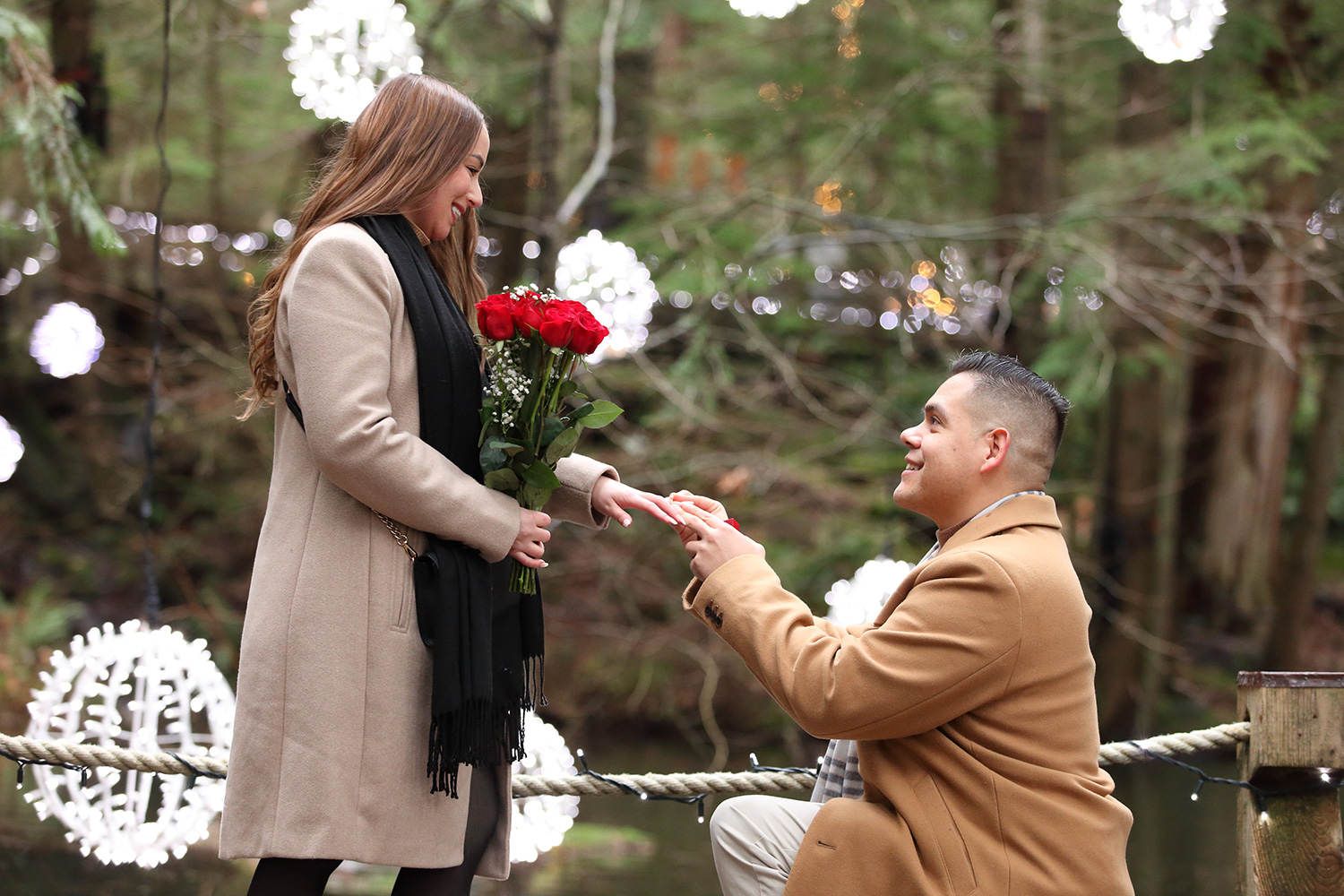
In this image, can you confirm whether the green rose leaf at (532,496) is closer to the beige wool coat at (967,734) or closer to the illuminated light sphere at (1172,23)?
the beige wool coat at (967,734)

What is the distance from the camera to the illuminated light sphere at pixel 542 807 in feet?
10.5

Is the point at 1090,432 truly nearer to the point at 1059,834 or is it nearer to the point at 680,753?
the point at 680,753

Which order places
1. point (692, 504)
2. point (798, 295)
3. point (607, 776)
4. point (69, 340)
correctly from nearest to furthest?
point (692, 504) < point (607, 776) < point (69, 340) < point (798, 295)

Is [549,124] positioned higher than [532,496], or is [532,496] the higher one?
[549,124]

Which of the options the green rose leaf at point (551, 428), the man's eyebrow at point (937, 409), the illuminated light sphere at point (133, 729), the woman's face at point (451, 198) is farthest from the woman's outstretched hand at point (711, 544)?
the illuminated light sphere at point (133, 729)

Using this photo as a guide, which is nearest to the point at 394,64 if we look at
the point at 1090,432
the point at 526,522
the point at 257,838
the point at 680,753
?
the point at 526,522

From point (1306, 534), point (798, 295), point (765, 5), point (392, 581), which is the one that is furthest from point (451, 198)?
point (1306, 534)

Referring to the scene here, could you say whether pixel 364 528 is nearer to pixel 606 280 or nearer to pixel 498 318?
pixel 498 318

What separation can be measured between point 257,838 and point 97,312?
1112 cm

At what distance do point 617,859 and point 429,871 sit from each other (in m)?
5.55

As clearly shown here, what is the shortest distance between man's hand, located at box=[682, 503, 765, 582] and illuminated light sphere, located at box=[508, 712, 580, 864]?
1025 millimetres

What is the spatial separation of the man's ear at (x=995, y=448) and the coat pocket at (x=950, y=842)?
649mm

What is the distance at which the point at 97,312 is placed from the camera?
11.8m

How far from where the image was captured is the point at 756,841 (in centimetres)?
233
